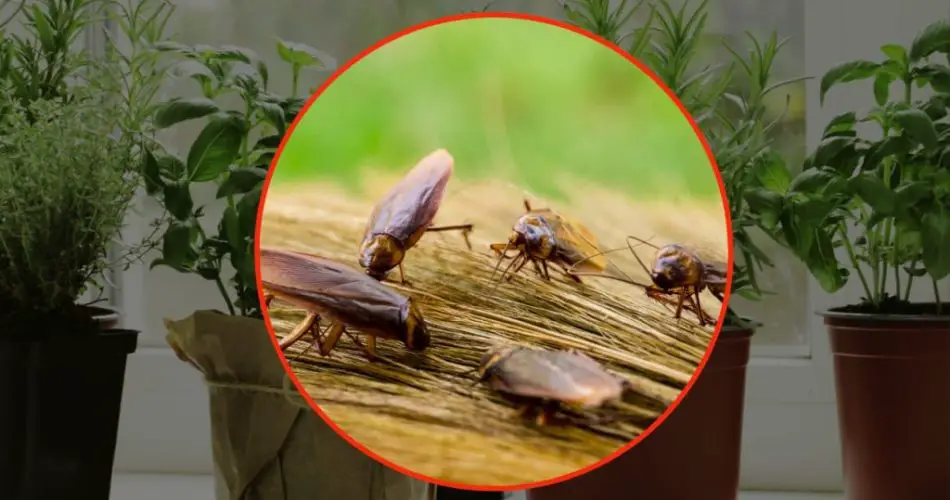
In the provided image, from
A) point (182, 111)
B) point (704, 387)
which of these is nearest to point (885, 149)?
point (704, 387)

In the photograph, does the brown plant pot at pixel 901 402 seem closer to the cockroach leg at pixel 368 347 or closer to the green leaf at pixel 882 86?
the green leaf at pixel 882 86

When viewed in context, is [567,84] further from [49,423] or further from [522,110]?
[49,423]

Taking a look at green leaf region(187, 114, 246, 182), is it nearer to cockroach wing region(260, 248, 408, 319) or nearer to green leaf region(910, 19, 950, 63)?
cockroach wing region(260, 248, 408, 319)

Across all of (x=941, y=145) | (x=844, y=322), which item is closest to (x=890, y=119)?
(x=941, y=145)

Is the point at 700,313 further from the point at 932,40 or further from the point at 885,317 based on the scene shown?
the point at 932,40

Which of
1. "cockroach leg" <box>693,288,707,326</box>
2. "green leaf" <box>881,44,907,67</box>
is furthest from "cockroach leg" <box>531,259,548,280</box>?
"green leaf" <box>881,44,907,67</box>

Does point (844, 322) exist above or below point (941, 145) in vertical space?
below
